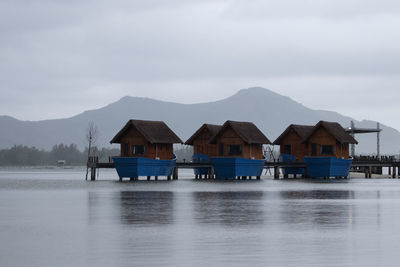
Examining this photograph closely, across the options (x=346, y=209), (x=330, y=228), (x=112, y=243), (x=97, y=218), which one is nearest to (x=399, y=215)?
(x=346, y=209)

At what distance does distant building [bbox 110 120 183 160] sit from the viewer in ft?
287

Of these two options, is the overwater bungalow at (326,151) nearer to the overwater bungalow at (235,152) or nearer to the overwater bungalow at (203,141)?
the overwater bungalow at (235,152)

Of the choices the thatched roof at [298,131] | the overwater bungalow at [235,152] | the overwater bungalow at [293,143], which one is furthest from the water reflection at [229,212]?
the thatched roof at [298,131]

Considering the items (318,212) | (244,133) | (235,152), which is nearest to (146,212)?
(318,212)

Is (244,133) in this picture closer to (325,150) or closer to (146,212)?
(325,150)

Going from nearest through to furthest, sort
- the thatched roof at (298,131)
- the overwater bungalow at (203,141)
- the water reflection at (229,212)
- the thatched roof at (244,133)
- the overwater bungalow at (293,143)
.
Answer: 1. the water reflection at (229,212)
2. the thatched roof at (244,133)
3. the overwater bungalow at (203,141)
4. the overwater bungalow at (293,143)
5. the thatched roof at (298,131)

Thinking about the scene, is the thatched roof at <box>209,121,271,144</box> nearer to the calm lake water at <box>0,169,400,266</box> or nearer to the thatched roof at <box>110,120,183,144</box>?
the thatched roof at <box>110,120,183,144</box>

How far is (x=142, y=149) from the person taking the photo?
8781 centimetres

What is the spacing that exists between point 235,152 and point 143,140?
12538mm

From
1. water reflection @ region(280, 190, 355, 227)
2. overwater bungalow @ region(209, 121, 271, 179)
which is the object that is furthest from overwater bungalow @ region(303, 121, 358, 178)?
water reflection @ region(280, 190, 355, 227)

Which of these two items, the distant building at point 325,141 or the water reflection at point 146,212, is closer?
the water reflection at point 146,212

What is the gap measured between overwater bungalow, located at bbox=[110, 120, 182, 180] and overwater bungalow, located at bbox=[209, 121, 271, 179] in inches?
240

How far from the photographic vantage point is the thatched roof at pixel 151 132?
287 feet

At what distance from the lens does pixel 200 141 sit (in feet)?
349
